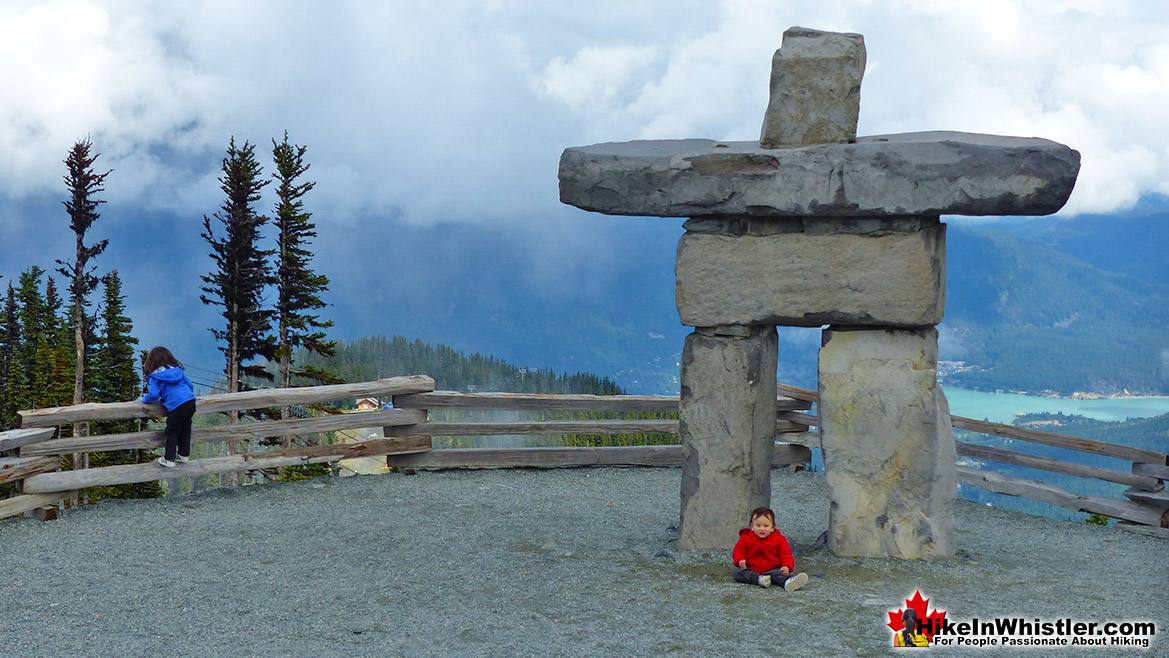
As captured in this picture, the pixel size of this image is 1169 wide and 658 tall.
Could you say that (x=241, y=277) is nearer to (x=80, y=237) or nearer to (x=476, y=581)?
(x=80, y=237)

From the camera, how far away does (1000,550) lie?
8688 millimetres

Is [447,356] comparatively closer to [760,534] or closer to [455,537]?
[455,537]

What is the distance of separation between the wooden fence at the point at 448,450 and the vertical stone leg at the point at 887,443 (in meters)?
3.74

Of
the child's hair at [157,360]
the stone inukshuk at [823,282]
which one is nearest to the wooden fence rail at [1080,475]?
the stone inukshuk at [823,282]

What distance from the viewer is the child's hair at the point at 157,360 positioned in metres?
9.62

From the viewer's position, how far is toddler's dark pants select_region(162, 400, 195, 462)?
31.9 ft

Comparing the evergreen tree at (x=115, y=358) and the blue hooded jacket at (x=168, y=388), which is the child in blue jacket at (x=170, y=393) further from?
the evergreen tree at (x=115, y=358)

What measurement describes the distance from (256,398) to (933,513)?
698 cm

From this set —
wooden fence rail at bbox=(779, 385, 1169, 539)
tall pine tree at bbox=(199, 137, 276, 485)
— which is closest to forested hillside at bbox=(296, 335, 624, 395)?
tall pine tree at bbox=(199, 137, 276, 485)

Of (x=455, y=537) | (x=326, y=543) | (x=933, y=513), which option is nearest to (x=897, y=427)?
(x=933, y=513)

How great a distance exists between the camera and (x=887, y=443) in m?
7.48

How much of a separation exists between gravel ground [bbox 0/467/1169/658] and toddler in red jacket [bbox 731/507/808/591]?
135 millimetres

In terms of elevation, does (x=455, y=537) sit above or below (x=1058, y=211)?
below

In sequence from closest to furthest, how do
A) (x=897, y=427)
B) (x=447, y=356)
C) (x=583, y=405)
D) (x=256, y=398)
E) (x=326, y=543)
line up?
(x=897, y=427), (x=326, y=543), (x=256, y=398), (x=583, y=405), (x=447, y=356)
